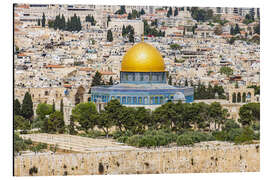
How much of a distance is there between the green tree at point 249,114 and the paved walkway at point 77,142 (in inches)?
169

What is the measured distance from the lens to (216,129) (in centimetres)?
3578

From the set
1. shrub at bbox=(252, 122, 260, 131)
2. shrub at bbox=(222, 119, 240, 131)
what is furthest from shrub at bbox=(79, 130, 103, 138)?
shrub at bbox=(252, 122, 260, 131)

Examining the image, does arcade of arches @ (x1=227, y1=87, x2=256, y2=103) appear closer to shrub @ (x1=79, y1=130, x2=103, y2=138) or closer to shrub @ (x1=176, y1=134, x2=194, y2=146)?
shrub @ (x1=176, y1=134, x2=194, y2=146)

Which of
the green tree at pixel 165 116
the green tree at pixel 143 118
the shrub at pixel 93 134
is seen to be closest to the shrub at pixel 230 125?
the green tree at pixel 165 116

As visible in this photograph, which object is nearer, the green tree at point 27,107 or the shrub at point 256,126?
the green tree at point 27,107

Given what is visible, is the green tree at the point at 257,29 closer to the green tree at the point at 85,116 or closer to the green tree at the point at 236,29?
the green tree at the point at 236,29

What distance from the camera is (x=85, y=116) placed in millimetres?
35625

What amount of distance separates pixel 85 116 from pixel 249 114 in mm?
5004

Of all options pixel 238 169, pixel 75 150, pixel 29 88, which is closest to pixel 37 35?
pixel 29 88

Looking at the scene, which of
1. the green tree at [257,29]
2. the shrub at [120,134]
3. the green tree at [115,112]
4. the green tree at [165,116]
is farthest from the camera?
the green tree at [165,116]

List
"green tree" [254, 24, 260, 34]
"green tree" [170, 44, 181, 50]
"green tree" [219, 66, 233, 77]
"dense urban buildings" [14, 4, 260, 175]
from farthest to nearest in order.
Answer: "green tree" [170, 44, 181, 50], "green tree" [219, 66, 233, 77], "green tree" [254, 24, 260, 34], "dense urban buildings" [14, 4, 260, 175]

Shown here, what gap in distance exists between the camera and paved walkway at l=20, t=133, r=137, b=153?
32.8 metres

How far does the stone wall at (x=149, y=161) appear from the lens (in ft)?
104

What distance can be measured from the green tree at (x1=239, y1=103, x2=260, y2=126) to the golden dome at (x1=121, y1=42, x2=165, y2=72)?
393 centimetres
